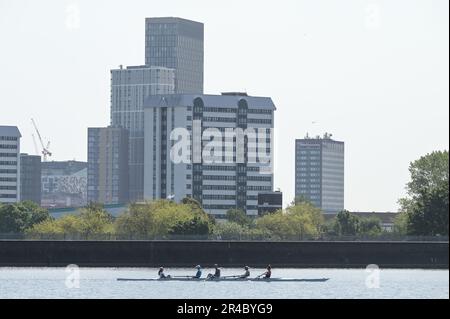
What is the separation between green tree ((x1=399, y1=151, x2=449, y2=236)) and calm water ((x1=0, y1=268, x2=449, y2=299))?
10.2m

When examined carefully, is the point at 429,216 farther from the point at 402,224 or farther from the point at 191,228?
the point at 402,224

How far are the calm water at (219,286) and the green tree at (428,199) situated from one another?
33.4ft

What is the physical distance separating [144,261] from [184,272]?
12090mm

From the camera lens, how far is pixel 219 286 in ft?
329

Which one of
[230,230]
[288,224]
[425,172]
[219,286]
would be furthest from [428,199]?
[288,224]

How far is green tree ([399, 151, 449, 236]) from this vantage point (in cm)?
13338

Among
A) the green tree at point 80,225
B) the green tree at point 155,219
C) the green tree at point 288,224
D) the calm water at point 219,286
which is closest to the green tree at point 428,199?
the calm water at point 219,286

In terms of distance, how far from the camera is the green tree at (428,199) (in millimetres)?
133375

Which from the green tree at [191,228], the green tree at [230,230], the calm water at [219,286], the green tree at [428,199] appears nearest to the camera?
the calm water at [219,286]

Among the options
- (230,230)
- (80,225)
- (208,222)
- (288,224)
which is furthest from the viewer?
(288,224)

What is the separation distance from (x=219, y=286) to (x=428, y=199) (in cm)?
4161

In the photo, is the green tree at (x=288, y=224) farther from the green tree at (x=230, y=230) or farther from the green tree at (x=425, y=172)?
the green tree at (x=425, y=172)
